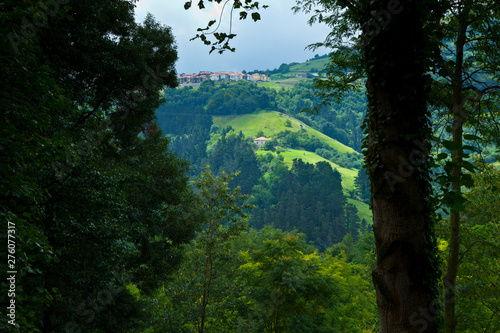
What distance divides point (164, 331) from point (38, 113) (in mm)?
12859

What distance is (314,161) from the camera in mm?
127562

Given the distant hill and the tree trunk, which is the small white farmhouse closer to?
the distant hill

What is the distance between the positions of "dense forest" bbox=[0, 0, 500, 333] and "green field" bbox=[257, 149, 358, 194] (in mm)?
93762

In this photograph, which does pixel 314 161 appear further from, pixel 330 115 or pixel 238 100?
pixel 330 115

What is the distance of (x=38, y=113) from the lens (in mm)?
4723

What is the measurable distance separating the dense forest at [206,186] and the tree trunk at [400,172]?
11 millimetres

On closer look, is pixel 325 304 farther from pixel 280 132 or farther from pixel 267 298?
pixel 280 132

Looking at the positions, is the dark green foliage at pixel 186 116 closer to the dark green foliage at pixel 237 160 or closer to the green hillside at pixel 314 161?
the dark green foliage at pixel 237 160

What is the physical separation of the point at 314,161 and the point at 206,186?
4560 inches

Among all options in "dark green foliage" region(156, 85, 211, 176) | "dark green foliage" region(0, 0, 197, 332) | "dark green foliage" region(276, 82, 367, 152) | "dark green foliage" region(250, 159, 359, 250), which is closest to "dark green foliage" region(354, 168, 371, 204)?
"dark green foliage" region(250, 159, 359, 250)

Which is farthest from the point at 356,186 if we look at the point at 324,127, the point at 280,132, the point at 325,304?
the point at 325,304

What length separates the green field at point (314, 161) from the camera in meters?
116

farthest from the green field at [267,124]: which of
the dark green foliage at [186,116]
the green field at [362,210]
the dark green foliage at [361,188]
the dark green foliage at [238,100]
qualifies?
the green field at [362,210]

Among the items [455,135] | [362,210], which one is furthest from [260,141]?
[455,135]
